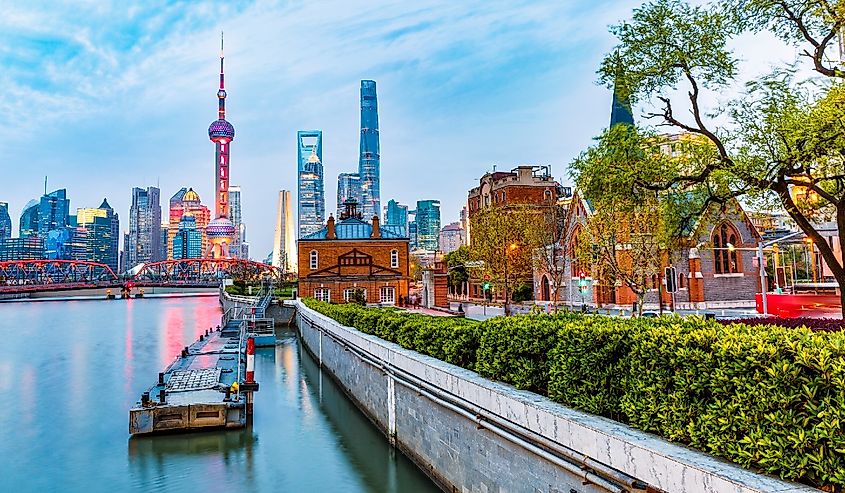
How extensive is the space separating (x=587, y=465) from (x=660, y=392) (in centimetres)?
133

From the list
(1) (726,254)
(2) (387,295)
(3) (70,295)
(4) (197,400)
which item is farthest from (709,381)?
(3) (70,295)

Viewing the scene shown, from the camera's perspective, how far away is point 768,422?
5695 millimetres

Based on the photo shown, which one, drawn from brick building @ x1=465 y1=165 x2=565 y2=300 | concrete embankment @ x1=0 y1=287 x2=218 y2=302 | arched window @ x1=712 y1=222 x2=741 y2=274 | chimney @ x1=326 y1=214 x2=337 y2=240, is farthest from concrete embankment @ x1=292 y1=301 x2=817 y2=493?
concrete embankment @ x1=0 y1=287 x2=218 y2=302

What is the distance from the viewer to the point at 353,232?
58.0 m

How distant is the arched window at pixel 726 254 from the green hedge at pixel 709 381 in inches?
1592

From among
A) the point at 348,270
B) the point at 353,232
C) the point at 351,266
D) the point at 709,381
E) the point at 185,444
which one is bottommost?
the point at 185,444

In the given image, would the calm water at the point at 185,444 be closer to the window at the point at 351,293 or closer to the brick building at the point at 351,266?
the window at the point at 351,293

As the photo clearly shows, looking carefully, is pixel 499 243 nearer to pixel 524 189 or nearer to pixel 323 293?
pixel 323 293

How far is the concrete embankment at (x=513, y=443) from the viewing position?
6.19 m

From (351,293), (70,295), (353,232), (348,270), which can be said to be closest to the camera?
(351,293)

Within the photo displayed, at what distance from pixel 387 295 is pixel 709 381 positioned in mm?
50477

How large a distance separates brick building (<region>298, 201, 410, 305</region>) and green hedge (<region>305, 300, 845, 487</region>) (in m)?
45.6

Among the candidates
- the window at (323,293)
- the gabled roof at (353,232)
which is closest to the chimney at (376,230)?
the gabled roof at (353,232)

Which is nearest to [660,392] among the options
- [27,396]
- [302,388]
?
[302,388]
